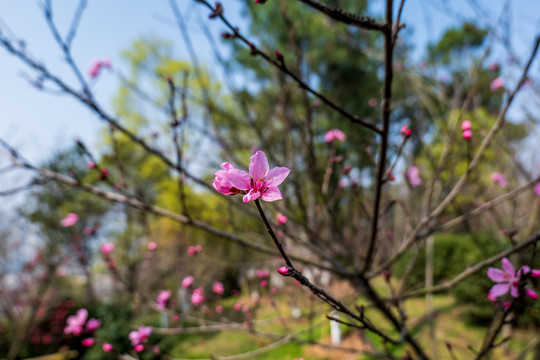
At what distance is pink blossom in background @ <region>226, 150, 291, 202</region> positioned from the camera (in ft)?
2.11

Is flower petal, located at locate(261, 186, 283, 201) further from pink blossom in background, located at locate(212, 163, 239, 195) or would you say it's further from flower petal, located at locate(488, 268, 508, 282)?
flower petal, located at locate(488, 268, 508, 282)

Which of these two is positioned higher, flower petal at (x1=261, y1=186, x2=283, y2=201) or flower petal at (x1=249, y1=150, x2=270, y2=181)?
flower petal at (x1=249, y1=150, x2=270, y2=181)

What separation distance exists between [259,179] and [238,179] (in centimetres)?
9

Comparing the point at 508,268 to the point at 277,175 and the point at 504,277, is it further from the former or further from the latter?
the point at 277,175

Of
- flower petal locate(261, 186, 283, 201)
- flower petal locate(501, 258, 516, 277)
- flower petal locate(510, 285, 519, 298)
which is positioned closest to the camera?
flower petal locate(261, 186, 283, 201)

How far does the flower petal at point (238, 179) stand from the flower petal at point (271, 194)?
44 millimetres

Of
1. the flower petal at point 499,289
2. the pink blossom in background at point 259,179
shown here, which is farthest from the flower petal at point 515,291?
the pink blossom in background at point 259,179

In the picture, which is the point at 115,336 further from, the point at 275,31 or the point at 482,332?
the point at 275,31

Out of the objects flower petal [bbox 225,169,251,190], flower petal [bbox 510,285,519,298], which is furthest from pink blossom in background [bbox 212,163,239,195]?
flower petal [bbox 510,285,519,298]

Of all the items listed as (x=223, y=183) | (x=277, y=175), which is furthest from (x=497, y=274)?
(x=223, y=183)

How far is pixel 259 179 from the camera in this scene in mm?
730

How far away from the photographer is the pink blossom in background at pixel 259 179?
642mm

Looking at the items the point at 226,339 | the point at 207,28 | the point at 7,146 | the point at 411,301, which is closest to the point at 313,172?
the point at 207,28

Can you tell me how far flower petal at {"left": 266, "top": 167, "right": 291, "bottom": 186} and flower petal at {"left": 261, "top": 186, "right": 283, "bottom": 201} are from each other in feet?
0.07
